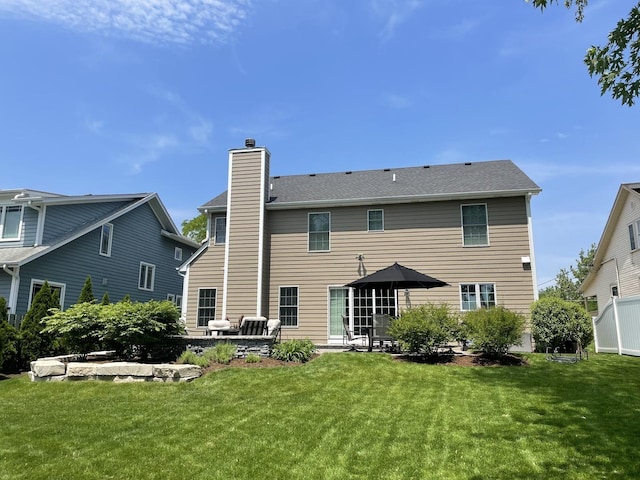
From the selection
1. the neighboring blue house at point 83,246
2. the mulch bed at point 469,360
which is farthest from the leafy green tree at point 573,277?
the neighboring blue house at point 83,246

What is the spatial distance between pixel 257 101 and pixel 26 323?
31.4ft

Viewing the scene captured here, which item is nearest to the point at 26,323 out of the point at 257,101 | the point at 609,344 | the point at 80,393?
the point at 80,393

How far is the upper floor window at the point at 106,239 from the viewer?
691 inches

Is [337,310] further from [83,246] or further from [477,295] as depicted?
[83,246]

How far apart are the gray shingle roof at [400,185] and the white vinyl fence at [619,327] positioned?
156 inches

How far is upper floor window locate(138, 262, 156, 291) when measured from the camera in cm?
2015

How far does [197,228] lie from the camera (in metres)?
36.4

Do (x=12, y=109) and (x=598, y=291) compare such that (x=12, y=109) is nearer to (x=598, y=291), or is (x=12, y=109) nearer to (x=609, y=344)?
(x=609, y=344)

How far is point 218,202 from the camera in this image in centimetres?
1602

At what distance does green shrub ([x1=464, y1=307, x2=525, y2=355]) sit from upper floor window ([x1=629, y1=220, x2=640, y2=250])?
11.2 m

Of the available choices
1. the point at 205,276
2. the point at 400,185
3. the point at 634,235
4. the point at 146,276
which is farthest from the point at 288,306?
the point at 634,235

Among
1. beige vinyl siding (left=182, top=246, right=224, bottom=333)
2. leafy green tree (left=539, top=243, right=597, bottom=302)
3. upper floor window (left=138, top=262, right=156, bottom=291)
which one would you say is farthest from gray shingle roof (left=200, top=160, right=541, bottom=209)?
leafy green tree (left=539, top=243, right=597, bottom=302)

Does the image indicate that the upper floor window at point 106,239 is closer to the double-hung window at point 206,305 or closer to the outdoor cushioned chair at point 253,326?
the double-hung window at point 206,305

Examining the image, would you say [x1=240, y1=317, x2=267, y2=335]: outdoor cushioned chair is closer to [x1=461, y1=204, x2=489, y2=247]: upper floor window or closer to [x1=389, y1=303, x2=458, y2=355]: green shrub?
[x1=389, y1=303, x2=458, y2=355]: green shrub
